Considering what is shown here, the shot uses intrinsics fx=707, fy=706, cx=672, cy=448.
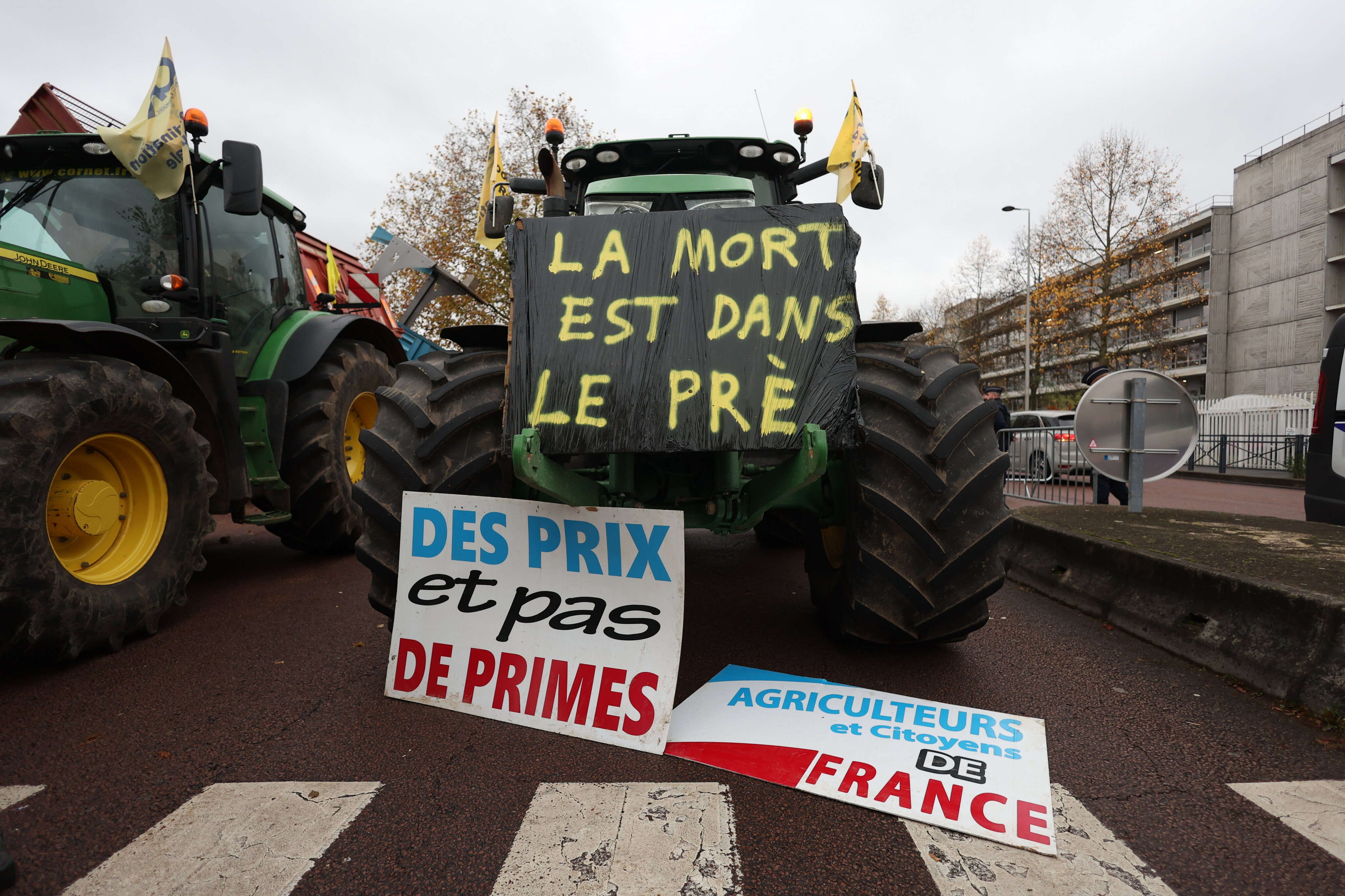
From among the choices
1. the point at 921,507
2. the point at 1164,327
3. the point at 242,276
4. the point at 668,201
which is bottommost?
the point at 921,507

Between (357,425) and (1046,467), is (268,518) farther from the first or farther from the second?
(1046,467)

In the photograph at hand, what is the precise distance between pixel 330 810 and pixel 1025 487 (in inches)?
331

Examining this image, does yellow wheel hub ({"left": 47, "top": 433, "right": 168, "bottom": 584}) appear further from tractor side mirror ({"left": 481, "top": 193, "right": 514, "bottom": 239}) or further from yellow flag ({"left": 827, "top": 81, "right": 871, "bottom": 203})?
yellow flag ({"left": 827, "top": 81, "right": 871, "bottom": 203})

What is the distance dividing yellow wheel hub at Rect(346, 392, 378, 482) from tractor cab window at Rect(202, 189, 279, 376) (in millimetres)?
809

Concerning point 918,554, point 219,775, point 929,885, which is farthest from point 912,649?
point 219,775

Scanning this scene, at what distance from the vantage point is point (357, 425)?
5.72m

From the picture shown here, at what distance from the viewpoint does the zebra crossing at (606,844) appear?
1652 mm

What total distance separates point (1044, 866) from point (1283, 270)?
172 ft

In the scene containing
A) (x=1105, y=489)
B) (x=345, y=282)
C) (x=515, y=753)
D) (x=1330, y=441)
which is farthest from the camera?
(x=345, y=282)

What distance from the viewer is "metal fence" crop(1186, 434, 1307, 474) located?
16.9m

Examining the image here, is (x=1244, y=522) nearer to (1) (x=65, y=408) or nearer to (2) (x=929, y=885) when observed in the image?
(2) (x=929, y=885)

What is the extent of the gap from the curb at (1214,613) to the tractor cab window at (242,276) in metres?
5.41

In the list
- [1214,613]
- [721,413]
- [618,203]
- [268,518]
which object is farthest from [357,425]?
[1214,613]

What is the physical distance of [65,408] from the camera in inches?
116
